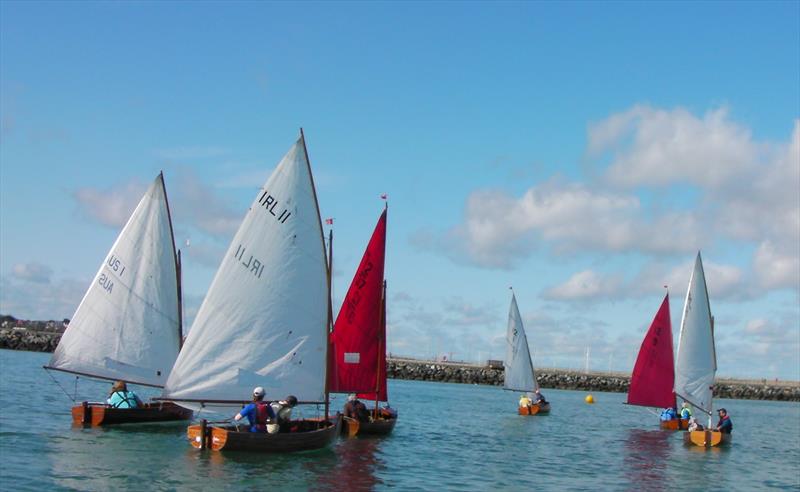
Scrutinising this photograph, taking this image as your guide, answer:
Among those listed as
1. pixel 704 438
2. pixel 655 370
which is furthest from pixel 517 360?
pixel 704 438

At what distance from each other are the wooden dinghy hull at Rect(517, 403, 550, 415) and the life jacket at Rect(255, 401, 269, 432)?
3928 centimetres

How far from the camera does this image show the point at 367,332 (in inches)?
1615

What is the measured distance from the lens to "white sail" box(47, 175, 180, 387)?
37.9 metres

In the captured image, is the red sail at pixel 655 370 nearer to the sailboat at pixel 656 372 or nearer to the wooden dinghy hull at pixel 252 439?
the sailboat at pixel 656 372

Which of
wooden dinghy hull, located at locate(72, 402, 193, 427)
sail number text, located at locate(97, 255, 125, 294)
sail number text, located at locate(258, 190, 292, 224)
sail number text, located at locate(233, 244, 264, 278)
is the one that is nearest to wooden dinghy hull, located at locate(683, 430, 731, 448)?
sail number text, located at locate(233, 244, 264, 278)

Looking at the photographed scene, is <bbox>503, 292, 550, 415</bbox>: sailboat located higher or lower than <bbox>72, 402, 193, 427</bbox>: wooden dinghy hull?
higher

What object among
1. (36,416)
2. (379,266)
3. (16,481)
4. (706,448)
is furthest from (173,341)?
(706,448)

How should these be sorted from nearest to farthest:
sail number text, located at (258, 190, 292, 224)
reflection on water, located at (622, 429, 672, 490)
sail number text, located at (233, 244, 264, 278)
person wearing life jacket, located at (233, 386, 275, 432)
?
person wearing life jacket, located at (233, 386, 275, 432) < sail number text, located at (233, 244, 264, 278) < sail number text, located at (258, 190, 292, 224) < reflection on water, located at (622, 429, 672, 490)

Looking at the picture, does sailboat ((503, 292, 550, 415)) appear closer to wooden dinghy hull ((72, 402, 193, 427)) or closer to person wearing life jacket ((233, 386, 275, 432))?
wooden dinghy hull ((72, 402, 193, 427))

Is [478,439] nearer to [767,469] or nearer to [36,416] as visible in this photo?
[767,469]

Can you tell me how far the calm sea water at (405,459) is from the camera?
26984 millimetres

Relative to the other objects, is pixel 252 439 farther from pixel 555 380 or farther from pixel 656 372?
pixel 555 380

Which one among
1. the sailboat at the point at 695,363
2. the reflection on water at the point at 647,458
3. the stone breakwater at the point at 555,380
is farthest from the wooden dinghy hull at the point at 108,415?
the stone breakwater at the point at 555,380

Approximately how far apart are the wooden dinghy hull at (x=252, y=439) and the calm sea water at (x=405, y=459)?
43cm
